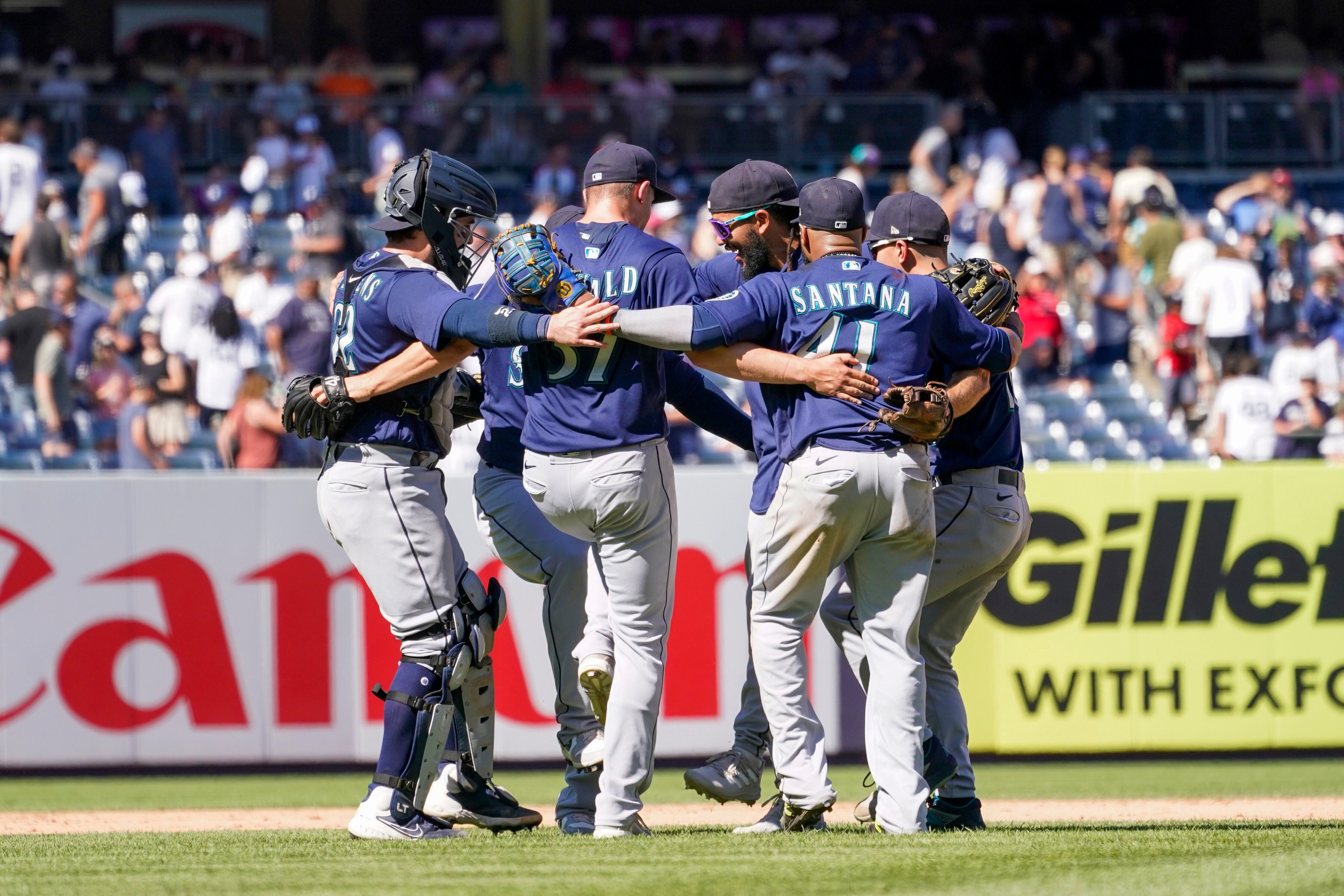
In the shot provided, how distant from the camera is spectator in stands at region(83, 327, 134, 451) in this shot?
513 inches

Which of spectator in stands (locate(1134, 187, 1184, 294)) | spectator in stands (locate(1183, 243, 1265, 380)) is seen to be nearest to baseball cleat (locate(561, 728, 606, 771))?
spectator in stands (locate(1183, 243, 1265, 380))

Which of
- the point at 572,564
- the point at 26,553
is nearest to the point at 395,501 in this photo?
the point at 572,564

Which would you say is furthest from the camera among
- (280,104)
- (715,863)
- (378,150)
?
(280,104)

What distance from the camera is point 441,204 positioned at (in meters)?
5.64

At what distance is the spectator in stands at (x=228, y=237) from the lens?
14.7 meters

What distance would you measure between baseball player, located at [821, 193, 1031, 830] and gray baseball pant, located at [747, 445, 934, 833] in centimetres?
39

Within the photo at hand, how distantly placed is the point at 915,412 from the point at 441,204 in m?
1.66

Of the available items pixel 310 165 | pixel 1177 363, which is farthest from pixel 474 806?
pixel 310 165

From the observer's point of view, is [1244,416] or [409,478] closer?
[409,478]

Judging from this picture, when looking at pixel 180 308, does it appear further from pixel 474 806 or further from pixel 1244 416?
pixel 474 806

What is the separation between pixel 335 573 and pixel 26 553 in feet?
5.34

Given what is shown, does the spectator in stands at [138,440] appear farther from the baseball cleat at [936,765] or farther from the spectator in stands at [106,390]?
the baseball cleat at [936,765]

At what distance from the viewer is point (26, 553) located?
9281 millimetres

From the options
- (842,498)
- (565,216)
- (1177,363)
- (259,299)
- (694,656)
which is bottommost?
(694,656)
